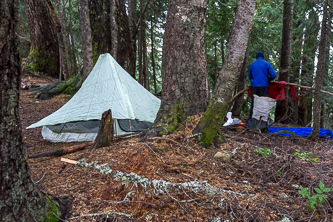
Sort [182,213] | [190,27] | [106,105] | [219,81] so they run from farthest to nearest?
[106,105] < [190,27] < [219,81] < [182,213]

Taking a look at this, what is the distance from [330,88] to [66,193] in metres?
7.78

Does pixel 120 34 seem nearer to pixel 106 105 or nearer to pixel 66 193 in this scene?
pixel 106 105

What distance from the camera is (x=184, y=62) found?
3.67 m

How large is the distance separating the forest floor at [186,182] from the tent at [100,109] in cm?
154

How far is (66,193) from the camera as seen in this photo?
7.50 feet

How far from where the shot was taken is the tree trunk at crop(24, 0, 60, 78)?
1166 cm

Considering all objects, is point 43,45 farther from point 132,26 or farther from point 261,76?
point 261,76

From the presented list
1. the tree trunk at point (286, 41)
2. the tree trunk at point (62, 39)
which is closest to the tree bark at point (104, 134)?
the tree trunk at point (286, 41)

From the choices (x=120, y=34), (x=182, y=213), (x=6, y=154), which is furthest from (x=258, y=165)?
(x=120, y=34)

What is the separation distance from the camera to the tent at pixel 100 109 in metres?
4.89

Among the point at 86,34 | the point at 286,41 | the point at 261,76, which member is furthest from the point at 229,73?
the point at 86,34

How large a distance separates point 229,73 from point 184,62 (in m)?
0.77

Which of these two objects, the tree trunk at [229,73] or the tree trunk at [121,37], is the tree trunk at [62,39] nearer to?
the tree trunk at [121,37]

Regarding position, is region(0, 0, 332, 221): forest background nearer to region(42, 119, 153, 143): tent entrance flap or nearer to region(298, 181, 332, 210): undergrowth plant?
region(298, 181, 332, 210): undergrowth plant
